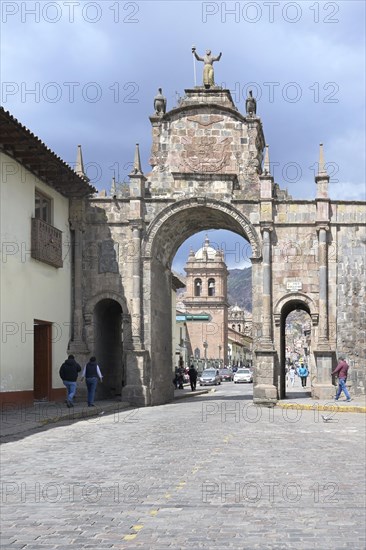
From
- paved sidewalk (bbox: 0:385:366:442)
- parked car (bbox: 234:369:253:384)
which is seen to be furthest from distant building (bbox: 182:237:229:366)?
paved sidewalk (bbox: 0:385:366:442)

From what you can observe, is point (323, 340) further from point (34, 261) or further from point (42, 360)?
point (34, 261)

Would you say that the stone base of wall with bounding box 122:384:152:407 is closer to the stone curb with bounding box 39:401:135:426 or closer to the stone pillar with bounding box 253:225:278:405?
the stone curb with bounding box 39:401:135:426

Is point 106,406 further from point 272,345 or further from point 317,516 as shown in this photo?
point 317,516

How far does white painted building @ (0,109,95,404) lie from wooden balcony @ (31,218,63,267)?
3 cm

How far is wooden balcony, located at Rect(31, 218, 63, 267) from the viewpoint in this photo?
22722 mm

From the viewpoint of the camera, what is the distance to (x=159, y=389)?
2847 cm

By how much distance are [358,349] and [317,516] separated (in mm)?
19712

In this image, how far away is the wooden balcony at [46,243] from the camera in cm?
2272

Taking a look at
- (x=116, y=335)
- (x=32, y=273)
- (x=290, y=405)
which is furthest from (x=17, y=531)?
(x=116, y=335)

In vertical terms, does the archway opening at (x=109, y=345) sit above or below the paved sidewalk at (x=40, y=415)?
above

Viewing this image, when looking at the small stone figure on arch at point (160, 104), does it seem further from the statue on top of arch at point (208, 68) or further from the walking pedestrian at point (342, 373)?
the walking pedestrian at point (342, 373)

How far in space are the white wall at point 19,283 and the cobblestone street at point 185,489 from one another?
16.9ft

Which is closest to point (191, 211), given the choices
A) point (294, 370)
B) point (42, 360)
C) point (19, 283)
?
point (42, 360)

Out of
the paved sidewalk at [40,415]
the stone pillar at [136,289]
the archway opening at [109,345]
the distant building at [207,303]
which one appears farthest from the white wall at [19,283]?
the distant building at [207,303]
